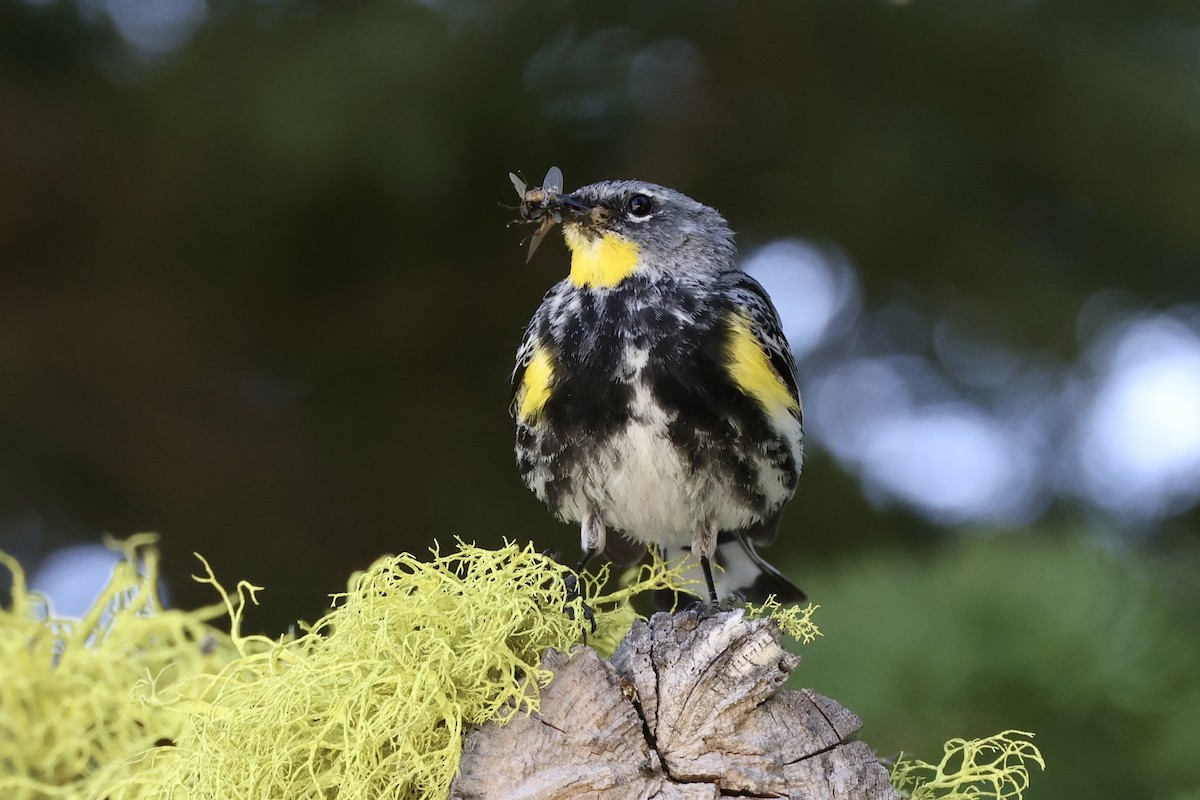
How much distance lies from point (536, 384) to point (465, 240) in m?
0.43

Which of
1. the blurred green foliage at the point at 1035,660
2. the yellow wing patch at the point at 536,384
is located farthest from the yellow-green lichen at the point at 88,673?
the blurred green foliage at the point at 1035,660

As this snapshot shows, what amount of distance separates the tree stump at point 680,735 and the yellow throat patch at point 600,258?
611 mm

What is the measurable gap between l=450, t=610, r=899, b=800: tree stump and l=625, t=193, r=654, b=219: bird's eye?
69cm

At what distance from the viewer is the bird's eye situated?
136 cm

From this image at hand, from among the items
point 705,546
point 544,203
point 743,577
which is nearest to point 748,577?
point 743,577

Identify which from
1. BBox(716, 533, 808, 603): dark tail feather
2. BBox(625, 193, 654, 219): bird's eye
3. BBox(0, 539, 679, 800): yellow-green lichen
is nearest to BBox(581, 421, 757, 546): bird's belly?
BBox(716, 533, 808, 603): dark tail feather

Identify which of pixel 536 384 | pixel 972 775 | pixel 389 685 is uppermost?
pixel 536 384

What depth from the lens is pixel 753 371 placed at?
1.21m

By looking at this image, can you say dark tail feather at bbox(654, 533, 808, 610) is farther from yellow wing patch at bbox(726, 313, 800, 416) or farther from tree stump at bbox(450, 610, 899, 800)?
tree stump at bbox(450, 610, 899, 800)

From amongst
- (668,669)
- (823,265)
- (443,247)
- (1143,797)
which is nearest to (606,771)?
(668,669)

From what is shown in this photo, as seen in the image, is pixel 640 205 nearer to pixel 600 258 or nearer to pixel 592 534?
pixel 600 258

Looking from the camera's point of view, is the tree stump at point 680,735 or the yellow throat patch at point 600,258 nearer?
the tree stump at point 680,735

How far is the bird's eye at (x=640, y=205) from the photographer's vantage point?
53.7 inches

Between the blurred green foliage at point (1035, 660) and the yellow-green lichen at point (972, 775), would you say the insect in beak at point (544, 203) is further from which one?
the yellow-green lichen at point (972, 775)
